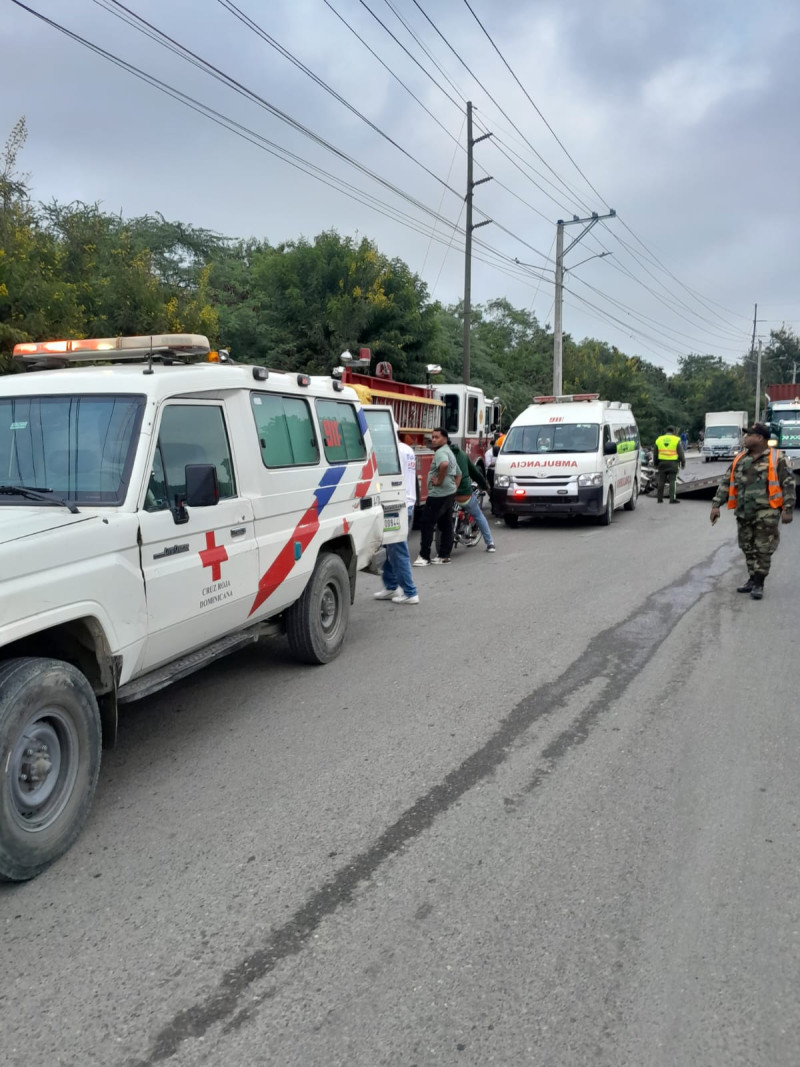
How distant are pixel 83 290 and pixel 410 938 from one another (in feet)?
41.8

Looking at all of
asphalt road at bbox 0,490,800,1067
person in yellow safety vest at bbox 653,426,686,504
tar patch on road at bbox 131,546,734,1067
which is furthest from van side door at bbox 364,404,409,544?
person in yellow safety vest at bbox 653,426,686,504

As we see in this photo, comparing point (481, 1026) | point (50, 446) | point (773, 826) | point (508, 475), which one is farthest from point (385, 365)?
point (481, 1026)

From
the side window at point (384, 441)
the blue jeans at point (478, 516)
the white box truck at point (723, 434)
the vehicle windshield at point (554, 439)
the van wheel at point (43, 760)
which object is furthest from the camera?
the white box truck at point (723, 434)

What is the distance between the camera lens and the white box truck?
44.1m

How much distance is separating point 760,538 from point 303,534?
5188mm

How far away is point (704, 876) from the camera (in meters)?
3.29

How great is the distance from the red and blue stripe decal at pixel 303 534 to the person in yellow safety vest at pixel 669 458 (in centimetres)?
1276

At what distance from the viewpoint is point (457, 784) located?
13.5 ft

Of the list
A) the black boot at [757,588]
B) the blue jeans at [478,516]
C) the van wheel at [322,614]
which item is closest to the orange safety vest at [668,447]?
the blue jeans at [478,516]

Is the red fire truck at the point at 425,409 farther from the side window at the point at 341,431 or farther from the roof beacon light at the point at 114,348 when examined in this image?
the roof beacon light at the point at 114,348

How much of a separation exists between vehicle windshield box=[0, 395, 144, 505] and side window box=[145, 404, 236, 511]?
17 centimetres

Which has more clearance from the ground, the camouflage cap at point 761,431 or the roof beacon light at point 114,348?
the roof beacon light at point 114,348

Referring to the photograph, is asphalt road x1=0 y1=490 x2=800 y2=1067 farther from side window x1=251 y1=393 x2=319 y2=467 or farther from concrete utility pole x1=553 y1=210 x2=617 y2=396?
concrete utility pole x1=553 y1=210 x2=617 y2=396

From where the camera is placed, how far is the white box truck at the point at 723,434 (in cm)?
4409
